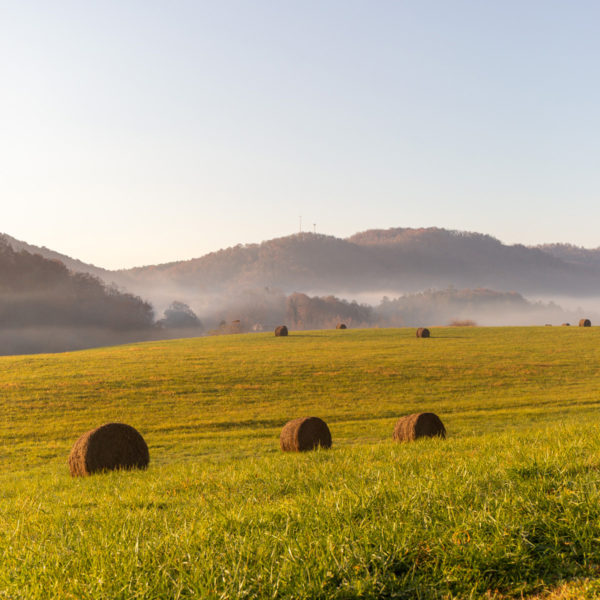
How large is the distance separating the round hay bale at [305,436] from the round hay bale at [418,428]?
8.19ft

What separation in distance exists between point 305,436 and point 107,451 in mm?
6356

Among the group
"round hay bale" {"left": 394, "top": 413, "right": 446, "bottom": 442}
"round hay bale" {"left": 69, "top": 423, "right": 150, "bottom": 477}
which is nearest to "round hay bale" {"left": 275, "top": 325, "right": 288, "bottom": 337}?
"round hay bale" {"left": 394, "top": 413, "right": 446, "bottom": 442}

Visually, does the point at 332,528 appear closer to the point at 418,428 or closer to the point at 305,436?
the point at 305,436

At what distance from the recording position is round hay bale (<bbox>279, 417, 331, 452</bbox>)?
60.6ft

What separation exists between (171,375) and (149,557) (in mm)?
38956

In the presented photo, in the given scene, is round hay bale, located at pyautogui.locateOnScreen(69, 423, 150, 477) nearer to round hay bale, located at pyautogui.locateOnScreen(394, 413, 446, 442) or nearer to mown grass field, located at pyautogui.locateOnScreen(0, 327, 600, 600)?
mown grass field, located at pyautogui.locateOnScreen(0, 327, 600, 600)

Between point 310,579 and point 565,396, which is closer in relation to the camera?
point 310,579

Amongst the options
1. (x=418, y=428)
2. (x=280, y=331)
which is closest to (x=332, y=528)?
→ (x=418, y=428)

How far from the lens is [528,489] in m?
5.68

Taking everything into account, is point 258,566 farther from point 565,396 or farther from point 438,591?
point 565,396

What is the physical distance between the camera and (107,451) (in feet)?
51.3

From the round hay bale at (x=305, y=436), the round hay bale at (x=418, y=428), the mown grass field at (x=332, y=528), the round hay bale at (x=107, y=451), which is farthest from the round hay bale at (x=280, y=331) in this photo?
the round hay bale at (x=107, y=451)

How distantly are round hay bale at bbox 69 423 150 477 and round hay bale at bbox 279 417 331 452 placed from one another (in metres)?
4.77

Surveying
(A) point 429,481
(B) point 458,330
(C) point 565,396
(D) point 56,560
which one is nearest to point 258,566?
(D) point 56,560
